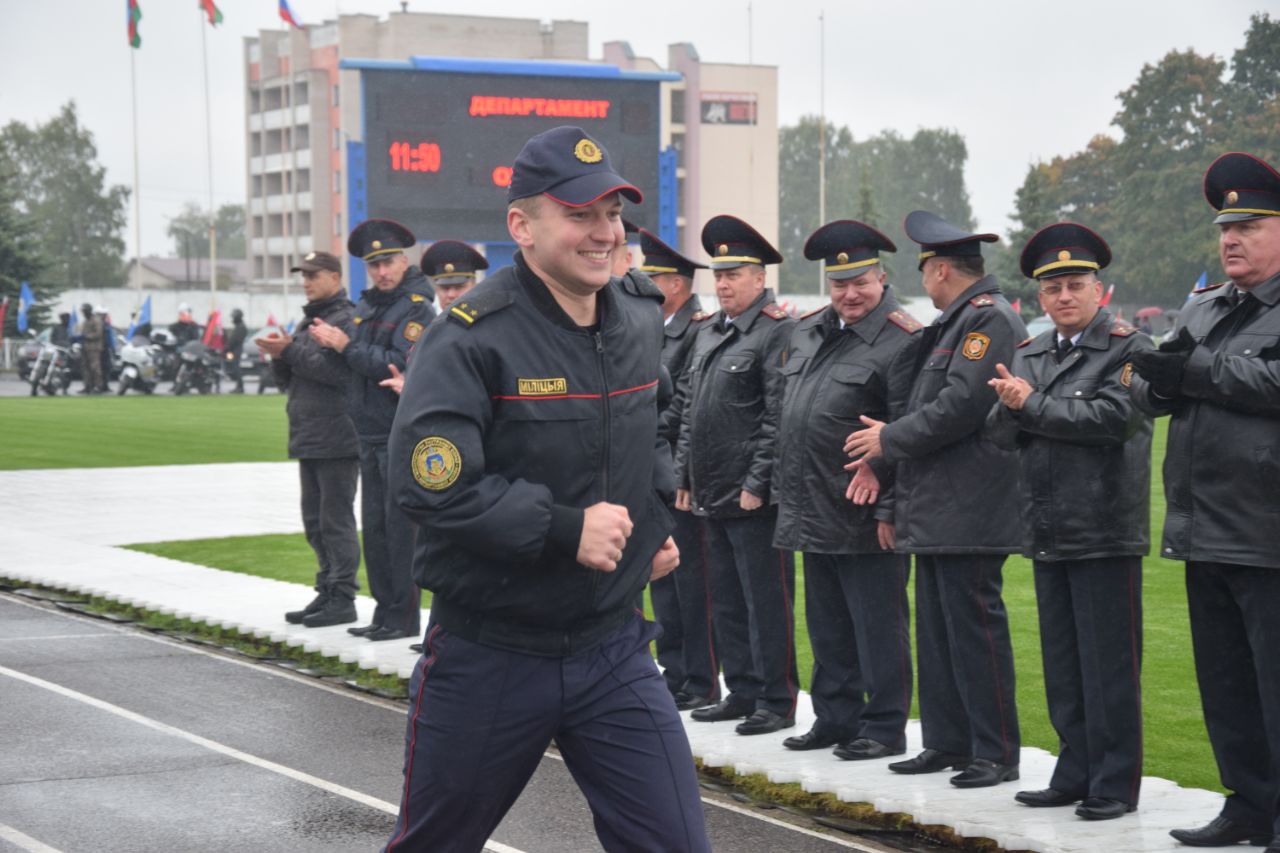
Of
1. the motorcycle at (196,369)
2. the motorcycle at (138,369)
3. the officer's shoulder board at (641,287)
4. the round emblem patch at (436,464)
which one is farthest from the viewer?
the motorcycle at (196,369)

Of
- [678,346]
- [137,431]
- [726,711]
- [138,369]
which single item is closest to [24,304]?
[138,369]

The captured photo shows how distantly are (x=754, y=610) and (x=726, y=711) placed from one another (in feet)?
1.74

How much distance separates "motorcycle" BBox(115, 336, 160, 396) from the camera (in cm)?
3950

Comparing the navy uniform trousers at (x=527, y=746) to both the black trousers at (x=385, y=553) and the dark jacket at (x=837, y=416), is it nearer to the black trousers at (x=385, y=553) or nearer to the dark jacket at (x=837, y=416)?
the dark jacket at (x=837, y=416)

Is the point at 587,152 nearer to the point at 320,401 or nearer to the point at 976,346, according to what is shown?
the point at 976,346

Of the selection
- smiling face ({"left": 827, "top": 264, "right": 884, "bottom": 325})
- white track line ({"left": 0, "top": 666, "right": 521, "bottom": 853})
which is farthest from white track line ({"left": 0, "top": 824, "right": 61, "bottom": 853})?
smiling face ({"left": 827, "top": 264, "right": 884, "bottom": 325})

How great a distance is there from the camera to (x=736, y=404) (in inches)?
309

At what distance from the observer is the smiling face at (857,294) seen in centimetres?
716

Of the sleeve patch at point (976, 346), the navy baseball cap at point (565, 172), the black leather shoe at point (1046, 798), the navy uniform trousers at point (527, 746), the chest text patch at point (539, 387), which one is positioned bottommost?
the black leather shoe at point (1046, 798)

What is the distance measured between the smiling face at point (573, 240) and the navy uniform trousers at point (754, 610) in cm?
→ 382

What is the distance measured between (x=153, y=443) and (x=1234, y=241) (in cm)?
2153

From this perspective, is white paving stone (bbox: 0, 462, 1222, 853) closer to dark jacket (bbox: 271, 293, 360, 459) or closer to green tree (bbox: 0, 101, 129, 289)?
dark jacket (bbox: 271, 293, 360, 459)

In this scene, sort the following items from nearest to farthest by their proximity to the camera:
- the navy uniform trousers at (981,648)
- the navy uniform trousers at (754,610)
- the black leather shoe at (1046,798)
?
1. the black leather shoe at (1046,798)
2. the navy uniform trousers at (981,648)
3. the navy uniform trousers at (754,610)

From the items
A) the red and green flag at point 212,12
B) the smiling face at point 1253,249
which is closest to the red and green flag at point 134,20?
the red and green flag at point 212,12
